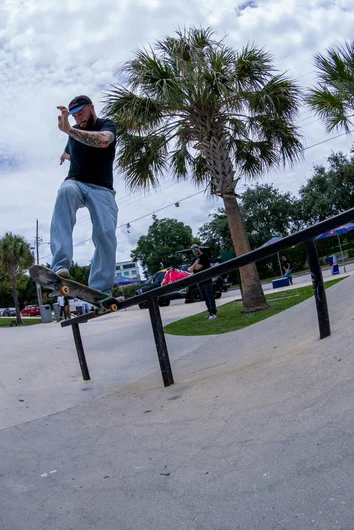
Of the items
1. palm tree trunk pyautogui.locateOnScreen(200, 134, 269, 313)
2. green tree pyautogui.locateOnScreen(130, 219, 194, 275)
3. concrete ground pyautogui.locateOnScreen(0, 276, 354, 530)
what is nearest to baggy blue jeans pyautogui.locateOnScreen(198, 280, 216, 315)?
palm tree trunk pyautogui.locateOnScreen(200, 134, 269, 313)

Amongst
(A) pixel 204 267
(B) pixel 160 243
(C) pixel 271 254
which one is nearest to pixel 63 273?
(C) pixel 271 254

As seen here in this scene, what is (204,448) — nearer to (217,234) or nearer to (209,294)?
(209,294)

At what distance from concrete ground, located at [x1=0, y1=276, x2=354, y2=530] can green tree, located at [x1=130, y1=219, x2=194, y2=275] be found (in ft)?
199

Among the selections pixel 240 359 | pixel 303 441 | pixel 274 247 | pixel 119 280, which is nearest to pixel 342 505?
pixel 303 441

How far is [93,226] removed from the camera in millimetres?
3561

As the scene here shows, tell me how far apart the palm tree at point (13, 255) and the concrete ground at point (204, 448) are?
1359 inches

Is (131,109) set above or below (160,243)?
below

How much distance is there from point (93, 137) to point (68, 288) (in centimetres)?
110

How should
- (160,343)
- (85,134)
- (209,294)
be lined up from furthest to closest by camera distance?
(209,294) → (160,343) → (85,134)

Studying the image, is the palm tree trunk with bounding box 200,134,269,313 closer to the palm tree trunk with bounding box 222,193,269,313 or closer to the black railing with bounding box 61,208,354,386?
the palm tree trunk with bounding box 222,193,269,313

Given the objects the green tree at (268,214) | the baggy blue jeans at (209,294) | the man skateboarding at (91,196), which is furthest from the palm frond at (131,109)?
the green tree at (268,214)

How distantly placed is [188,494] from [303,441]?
553mm

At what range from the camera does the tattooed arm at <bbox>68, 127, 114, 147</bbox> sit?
318 centimetres

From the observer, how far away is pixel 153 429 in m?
2.81
